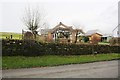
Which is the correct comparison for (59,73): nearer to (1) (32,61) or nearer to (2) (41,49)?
(1) (32,61)

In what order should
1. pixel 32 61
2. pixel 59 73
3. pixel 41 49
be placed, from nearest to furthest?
pixel 59 73, pixel 32 61, pixel 41 49

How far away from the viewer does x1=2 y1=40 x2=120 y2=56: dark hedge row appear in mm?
19562

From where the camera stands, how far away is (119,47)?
29.8 metres

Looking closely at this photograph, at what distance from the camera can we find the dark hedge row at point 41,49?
770 inches

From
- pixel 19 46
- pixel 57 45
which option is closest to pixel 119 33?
pixel 57 45

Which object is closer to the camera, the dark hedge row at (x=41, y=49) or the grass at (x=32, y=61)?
the grass at (x=32, y=61)

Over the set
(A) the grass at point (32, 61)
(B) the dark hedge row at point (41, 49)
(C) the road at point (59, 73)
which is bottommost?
(C) the road at point (59, 73)

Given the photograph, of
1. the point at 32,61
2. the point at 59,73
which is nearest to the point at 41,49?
the point at 32,61

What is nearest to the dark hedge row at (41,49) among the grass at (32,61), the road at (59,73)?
the grass at (32,61)

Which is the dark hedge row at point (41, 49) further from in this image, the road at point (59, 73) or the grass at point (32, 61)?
the road at point (59, 73)

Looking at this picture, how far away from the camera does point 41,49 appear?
2103cm

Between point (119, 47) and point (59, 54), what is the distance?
37.1ft

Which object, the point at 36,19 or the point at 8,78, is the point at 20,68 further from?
the point at 36,19

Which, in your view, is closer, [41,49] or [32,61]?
[32,61]
